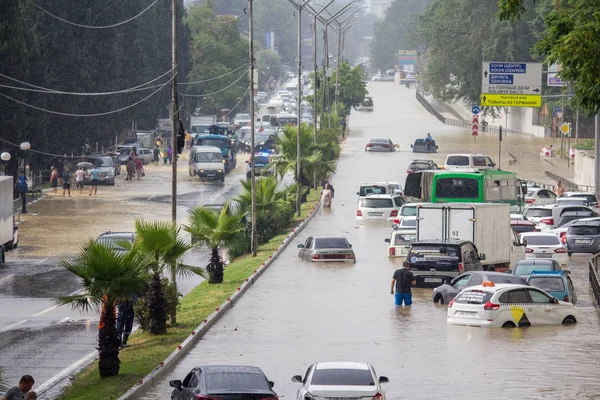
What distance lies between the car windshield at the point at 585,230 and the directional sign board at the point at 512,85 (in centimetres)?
2990

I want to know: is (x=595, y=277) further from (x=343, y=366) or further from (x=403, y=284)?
(x=343, y=366)

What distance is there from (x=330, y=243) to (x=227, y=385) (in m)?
26.3

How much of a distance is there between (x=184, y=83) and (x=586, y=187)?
151 ft

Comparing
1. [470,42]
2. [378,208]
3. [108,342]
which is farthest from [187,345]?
[470,42]

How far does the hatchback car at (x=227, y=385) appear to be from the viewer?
18.5 meters

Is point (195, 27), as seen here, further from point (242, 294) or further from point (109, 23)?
point (242, 294)

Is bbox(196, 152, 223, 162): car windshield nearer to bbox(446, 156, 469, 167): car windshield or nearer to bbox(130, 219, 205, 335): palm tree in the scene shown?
bbox(446, 156, 469, 167): car windshield

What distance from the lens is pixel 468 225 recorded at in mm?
40844

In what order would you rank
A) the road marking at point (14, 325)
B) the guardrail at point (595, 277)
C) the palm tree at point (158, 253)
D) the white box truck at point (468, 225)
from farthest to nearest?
the white box truck at point (468, 225)
the guardrail at point (595, 277)
the road marking at point (14, 325)
the palm tree at point (158, 253)

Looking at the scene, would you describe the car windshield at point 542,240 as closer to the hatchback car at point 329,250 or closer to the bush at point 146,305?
the hatchback car at point 329,250

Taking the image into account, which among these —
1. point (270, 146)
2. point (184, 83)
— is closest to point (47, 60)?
point (270, 146)

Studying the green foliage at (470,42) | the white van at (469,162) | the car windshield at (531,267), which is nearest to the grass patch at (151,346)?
the car windshield at (531,267)

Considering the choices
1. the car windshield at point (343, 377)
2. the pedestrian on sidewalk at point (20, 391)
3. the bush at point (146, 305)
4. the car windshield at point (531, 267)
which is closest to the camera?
the pedestrian on sidewalk at point (20, 391)

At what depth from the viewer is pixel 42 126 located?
68875 millimetres
